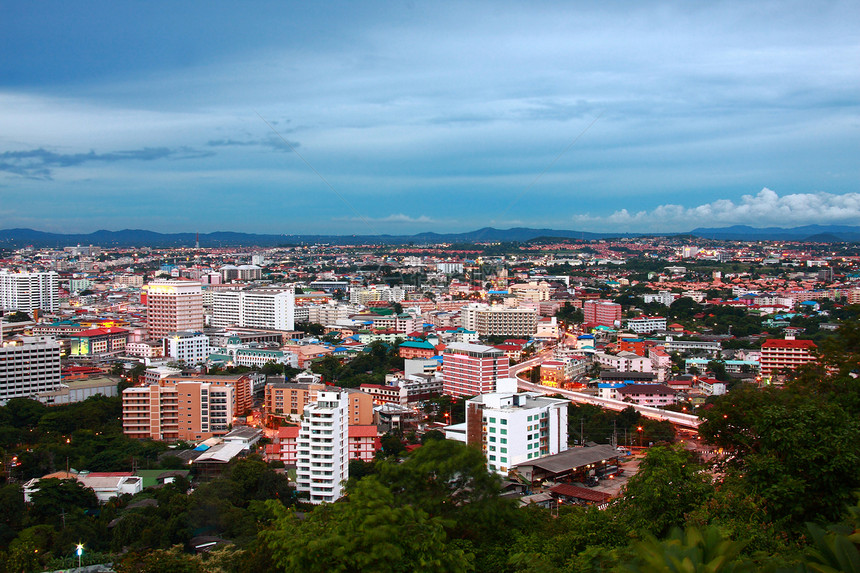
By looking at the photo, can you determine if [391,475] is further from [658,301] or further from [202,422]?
[658,301]

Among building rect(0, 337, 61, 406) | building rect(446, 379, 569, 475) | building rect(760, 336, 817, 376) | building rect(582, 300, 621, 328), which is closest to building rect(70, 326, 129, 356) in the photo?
building rect(0, 337, 61, 406)

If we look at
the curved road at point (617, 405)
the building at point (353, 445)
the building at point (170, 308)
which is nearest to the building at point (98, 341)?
the building at point (170, 308)

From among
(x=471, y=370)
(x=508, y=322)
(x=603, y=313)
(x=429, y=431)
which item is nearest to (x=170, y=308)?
(x=508, y=322)

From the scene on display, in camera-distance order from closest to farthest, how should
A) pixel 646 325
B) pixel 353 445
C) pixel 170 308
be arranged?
pixel 353 445 → pixel 170 308 → pixel 646 325

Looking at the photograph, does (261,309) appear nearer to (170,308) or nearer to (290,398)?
(170,308)

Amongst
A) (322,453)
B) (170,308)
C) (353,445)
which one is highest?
(170,308)

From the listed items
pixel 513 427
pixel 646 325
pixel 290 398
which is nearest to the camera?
pixel 513 427

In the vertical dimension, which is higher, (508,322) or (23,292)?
(23,292)
